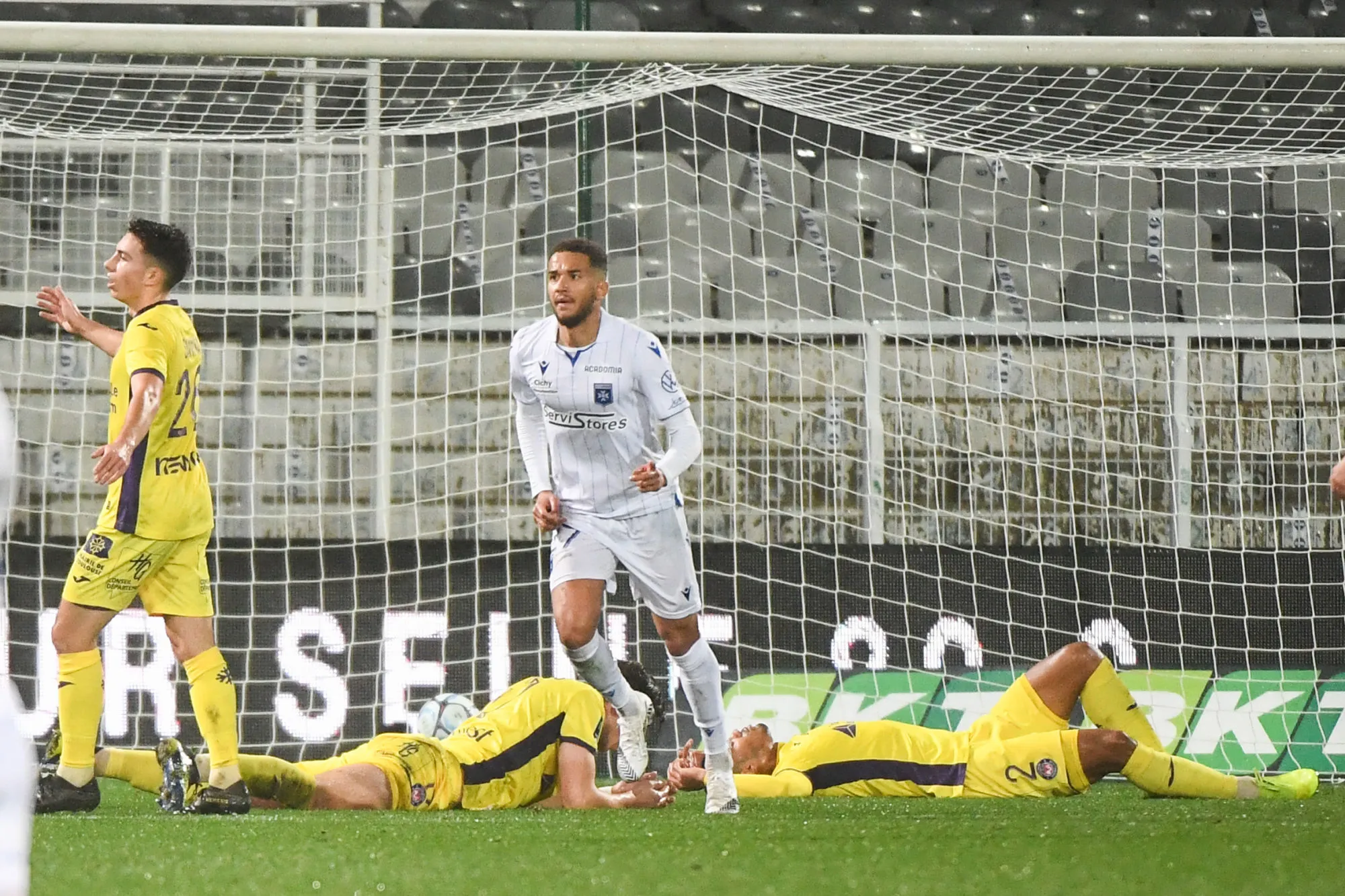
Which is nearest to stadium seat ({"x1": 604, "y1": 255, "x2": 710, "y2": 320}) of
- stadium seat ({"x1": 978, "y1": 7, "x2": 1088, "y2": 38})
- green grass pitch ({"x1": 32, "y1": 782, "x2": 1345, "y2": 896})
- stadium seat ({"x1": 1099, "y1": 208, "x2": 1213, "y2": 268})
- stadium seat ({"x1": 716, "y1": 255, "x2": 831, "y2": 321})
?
stadium seat ({"x1": 716, "y1": 255, "x2": 831, "y2": 321})

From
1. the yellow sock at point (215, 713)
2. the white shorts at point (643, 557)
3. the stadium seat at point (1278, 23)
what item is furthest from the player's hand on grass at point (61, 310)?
the stadium seat at point (1278, 23)

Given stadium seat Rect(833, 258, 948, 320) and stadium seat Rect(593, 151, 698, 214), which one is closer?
stadium seat Rect(833, 258, 948, 320)

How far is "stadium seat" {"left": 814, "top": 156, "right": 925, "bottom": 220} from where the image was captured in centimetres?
772

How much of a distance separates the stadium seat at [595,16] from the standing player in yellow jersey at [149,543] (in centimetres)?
488

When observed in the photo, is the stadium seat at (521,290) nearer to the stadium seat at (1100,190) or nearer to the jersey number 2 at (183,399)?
the stadium seat at (1100,190)

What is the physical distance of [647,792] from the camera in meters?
4.21

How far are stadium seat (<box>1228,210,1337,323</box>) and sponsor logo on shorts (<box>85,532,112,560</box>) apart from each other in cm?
545

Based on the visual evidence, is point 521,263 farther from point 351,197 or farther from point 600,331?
point 600,331

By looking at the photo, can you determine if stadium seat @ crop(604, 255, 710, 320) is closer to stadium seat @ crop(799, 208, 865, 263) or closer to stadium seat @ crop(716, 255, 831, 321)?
stadium seat @ crop(716, 255, 831, 321)

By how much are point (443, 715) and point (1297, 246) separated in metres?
Answer: 4.93

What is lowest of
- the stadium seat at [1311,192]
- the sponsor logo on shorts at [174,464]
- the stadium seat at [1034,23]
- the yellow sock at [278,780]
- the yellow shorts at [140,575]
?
the yellow sock at [278,780]

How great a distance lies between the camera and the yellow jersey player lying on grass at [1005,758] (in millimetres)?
4426

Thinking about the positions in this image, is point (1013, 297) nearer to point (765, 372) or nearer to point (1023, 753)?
point (765, 372)

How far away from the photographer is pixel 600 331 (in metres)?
4.36
